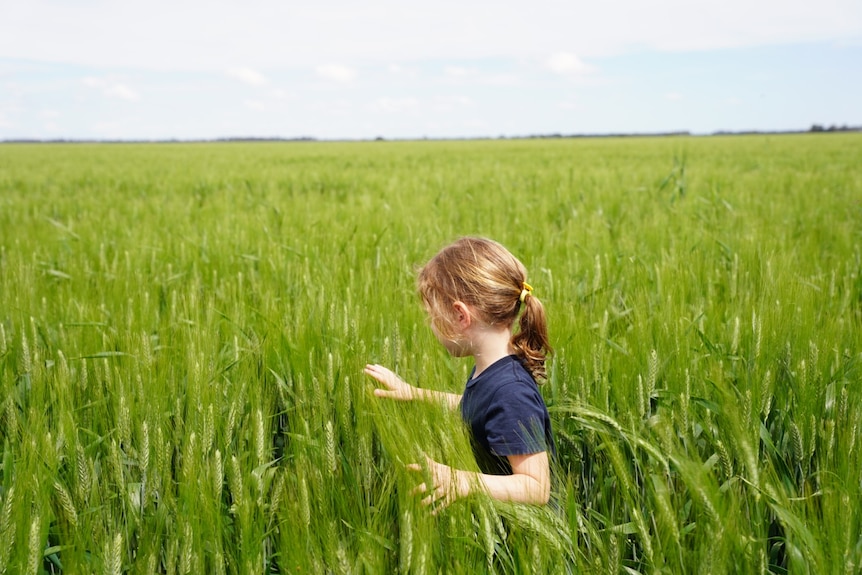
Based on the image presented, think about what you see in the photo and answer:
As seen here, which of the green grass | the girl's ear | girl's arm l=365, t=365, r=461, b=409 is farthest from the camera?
the girl's ear

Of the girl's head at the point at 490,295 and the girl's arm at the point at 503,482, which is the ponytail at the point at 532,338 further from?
the girl's arm at the point at 503,482

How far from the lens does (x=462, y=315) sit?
1579 millimetres

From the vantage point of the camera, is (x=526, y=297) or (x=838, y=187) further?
(x=838, y=187)

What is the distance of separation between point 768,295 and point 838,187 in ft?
20.2

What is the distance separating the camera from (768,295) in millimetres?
2176

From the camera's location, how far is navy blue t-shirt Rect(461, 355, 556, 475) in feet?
4.59

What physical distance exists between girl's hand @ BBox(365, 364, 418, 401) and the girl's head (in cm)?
15

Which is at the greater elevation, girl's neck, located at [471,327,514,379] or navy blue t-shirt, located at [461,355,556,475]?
girl's neck, located at [471,327,514,379]

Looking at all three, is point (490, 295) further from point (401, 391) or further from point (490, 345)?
point (401, 391)

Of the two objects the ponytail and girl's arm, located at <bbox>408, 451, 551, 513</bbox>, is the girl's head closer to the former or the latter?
the ponytail

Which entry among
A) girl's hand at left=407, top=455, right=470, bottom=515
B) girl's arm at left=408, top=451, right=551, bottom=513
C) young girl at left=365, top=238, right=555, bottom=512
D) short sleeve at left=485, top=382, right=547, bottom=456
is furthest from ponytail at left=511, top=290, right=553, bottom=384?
girl's hand at left=407, top=455, right=470, bottom=515

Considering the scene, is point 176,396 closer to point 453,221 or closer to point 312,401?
point 312,401

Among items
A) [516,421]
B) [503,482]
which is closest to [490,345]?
[516,421]

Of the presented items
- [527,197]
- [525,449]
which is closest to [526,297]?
[525,449]
